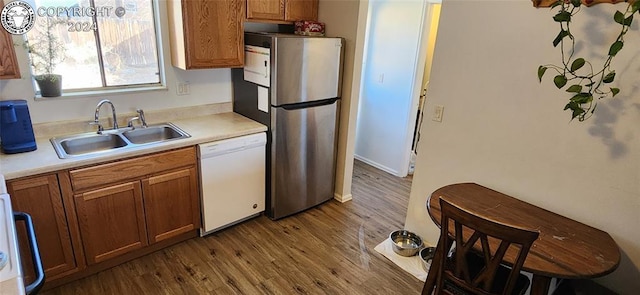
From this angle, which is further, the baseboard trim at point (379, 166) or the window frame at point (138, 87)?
the baseboard trim at point (379, 166)

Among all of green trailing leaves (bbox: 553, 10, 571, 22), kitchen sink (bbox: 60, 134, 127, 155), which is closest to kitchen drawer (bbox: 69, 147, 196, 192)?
kitchen sink (bbox: 60, 134, 127, 155)

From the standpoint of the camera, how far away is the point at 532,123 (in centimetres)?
197

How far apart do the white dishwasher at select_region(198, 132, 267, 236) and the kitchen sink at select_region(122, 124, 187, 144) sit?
0.29m

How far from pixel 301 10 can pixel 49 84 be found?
189 centimetres

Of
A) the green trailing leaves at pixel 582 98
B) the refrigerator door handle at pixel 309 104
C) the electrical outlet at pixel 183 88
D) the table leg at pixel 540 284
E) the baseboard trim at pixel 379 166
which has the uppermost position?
Result: the green trailing leaves at pixel 582 98

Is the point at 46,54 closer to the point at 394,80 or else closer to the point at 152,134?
the point at 152,134

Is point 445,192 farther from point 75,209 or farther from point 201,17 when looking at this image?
point 75,209

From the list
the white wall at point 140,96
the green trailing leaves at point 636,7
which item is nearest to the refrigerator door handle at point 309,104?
the white wall at point 140,96

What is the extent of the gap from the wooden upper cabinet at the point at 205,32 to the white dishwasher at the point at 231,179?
2.04ft

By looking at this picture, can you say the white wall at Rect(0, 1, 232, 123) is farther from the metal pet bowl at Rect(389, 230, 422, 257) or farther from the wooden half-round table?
the wooden half-round table

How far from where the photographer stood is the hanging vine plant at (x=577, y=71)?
1.60 meters

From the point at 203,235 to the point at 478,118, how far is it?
2.18 metres

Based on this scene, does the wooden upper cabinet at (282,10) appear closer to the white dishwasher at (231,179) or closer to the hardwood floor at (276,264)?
the white dishwasher at (231,179)

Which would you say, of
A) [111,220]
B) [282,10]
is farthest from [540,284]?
[282,10]
